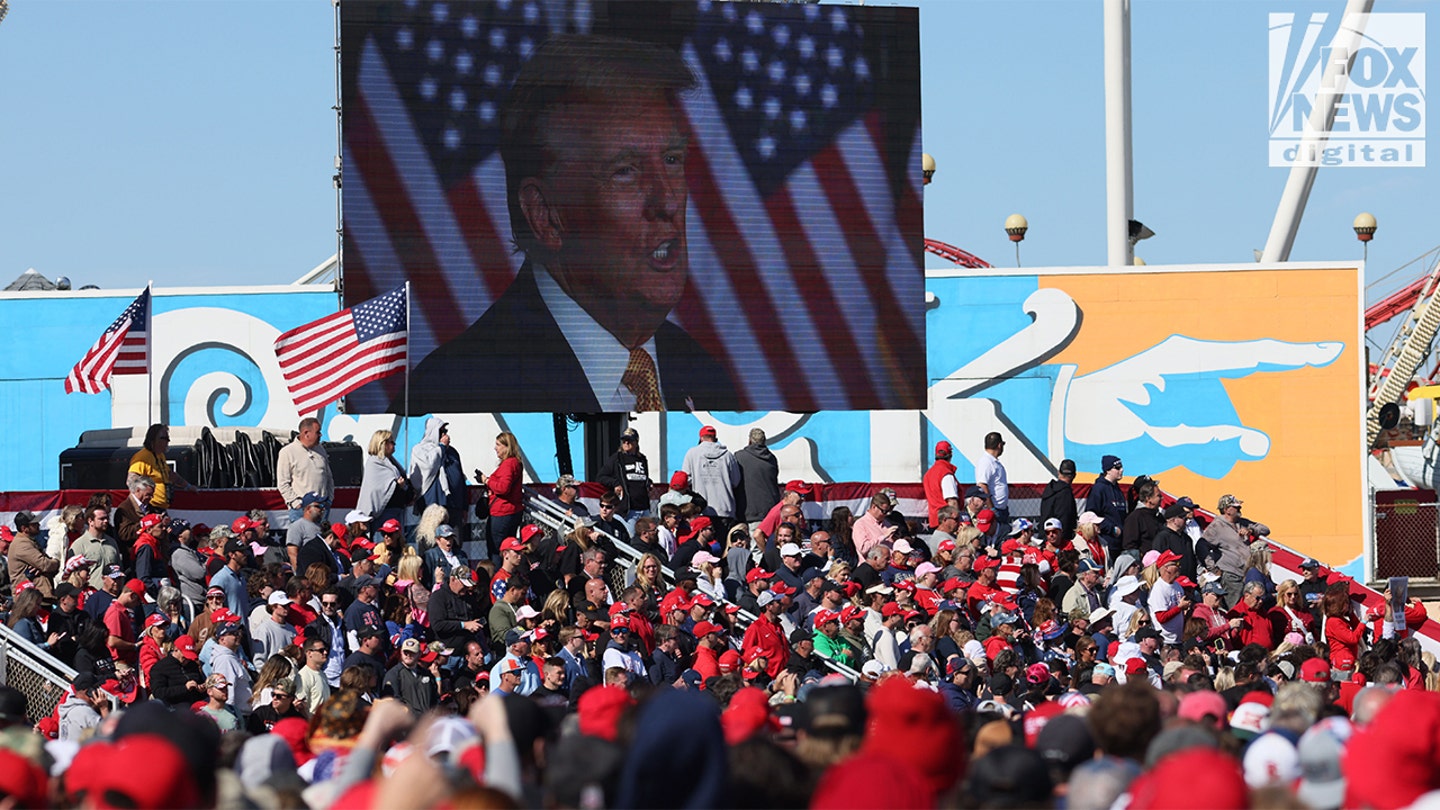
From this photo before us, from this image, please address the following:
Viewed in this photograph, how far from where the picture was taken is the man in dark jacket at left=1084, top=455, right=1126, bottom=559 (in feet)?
66.2

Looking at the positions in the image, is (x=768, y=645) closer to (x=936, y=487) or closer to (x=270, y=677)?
(x=270, y=677)

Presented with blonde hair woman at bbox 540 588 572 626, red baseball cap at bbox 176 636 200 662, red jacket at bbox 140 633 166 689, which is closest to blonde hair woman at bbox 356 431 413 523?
blonde hair woman at bbox 540 588 572 626

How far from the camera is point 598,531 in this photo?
18531mm

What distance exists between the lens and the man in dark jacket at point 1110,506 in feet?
66.2

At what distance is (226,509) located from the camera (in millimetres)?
19203

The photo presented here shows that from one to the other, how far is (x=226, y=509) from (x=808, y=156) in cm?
772

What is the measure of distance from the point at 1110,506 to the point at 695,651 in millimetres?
6190

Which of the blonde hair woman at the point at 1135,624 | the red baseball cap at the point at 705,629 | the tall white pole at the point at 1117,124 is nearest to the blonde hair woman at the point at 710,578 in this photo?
the red baseball cap at the point at 705,629

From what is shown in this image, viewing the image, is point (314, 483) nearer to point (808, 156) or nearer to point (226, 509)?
point (226, 509)

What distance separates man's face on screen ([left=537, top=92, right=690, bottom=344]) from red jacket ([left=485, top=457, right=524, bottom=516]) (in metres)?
3.50

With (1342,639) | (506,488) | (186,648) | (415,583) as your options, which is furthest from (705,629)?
(1342,639)

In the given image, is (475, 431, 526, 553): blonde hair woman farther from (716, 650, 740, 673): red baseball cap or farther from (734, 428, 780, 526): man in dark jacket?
(716, 650, 740, 673): red baseball cap

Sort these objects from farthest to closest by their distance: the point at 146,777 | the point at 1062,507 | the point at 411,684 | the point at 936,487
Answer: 1. the point at 936,487
2. the point at 1062,507
3. the point at 411,684
4. the point at 146,777

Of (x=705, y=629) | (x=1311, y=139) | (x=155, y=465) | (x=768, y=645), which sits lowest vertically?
(x=768, y=645)
